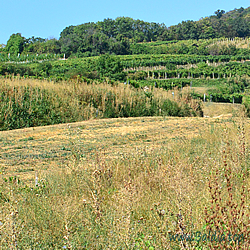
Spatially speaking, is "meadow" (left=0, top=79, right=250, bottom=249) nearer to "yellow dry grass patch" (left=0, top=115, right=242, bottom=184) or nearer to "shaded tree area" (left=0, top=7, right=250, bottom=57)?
"yellow dry grass patch" (left=0, top=115, right=242, bottom=184)

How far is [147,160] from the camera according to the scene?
483 centimetres

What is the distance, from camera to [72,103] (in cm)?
1145

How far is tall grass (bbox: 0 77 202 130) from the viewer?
406 inches

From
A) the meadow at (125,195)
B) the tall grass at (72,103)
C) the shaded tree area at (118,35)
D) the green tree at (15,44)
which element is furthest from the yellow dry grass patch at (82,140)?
the green tree at (15,44)

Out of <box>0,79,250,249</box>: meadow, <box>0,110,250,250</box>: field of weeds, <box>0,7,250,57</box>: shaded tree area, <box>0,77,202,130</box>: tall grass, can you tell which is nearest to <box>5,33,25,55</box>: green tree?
<box>0,7,250,57</box>: shaded tree area

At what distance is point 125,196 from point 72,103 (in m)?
8.80

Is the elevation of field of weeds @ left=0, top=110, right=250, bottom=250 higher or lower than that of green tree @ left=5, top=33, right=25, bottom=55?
lower

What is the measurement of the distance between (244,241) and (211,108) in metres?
19.8

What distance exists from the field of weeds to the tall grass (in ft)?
8.65

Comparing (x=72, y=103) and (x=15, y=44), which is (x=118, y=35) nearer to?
(x=15, y=44)

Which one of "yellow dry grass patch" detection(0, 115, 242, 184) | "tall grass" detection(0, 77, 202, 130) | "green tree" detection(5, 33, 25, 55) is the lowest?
"yellow dry grass patch" detection(0, 115, 242, 184)

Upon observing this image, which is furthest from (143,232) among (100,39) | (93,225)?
(100,39)

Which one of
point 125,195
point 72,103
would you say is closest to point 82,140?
point 72,103

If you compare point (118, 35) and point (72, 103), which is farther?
point (118, 35)
